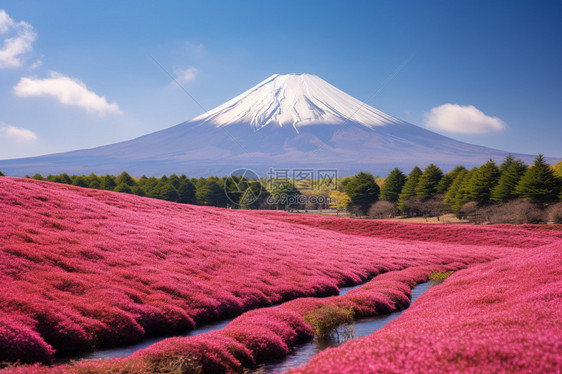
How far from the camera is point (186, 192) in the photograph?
116m

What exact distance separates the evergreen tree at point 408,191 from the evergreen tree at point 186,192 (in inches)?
2218

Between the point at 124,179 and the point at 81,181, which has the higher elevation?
the point at 124,179

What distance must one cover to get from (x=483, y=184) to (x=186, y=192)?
245ft

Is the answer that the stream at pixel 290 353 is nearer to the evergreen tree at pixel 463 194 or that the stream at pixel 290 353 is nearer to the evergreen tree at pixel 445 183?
the evergreen tree at pixel 463 194

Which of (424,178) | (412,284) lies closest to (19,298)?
(412,284)

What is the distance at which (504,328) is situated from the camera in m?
8.61

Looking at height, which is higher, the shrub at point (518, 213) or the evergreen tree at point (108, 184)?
the evergreen tree at point (108, 184)

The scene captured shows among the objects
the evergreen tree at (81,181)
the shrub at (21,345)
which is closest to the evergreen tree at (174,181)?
Result: the evergreen tree at (81,181)

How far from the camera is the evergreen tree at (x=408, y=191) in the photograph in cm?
9400

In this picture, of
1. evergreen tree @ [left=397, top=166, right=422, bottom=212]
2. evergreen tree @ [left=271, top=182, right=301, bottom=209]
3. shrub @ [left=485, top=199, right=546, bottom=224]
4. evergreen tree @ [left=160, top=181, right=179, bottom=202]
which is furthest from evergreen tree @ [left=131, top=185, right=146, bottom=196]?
shrub @ [left=485, top=199, right=546, bottom=224]

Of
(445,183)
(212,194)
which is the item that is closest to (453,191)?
(445,183)

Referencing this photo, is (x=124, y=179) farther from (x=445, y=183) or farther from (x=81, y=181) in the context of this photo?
(x=445, y=183)

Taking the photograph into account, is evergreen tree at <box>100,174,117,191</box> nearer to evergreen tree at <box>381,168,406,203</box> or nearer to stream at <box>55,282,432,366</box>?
evergreen tree at <box>381,168,406,203</box>

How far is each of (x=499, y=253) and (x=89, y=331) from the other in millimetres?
37956
